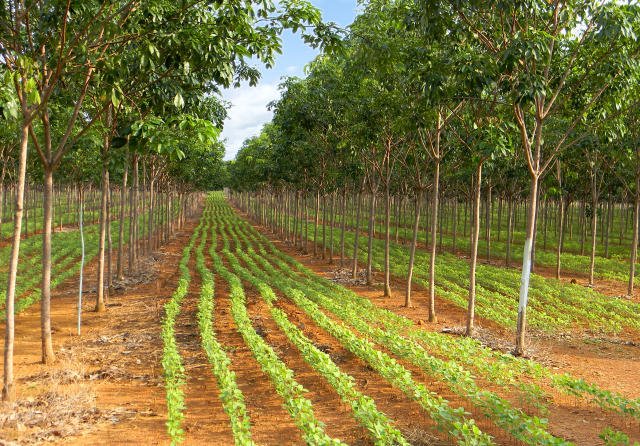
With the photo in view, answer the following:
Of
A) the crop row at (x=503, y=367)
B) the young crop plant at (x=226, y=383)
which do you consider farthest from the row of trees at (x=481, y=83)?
the young crop plant at (x=226, y=383)

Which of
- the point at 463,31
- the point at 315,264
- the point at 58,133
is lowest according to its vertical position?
the point at 315,264

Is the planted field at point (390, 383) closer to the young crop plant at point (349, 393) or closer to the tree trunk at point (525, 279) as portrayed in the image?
the young crop plant at point (349, 393)

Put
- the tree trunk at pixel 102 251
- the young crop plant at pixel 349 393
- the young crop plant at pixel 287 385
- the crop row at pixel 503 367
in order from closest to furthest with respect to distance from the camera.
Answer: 1. the young crop plant at pixel 287 385
2. the young crop plant at pixel 349 393
3. the crop row at pixel 503 367
4. the tree trunk at pixel 102 251

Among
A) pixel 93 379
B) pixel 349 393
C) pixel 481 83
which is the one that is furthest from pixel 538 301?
pixel 93 379

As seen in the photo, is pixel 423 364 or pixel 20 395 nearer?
pixel 20 395

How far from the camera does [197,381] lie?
7.72 m

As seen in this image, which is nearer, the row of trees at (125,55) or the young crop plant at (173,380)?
the young crop plant at (173,380)

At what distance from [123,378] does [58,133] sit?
953 centimetres

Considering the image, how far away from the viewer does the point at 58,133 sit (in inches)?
553

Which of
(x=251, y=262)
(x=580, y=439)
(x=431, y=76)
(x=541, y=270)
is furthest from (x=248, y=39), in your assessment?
(x=541, y=270)

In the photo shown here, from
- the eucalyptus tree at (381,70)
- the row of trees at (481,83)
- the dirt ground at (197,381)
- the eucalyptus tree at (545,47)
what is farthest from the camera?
the eucalyptus tree at (381,70)

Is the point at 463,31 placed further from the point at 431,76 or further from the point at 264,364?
the point at 264,364

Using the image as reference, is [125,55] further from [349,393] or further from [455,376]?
[455,376]

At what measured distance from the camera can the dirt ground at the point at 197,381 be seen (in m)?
5.93
